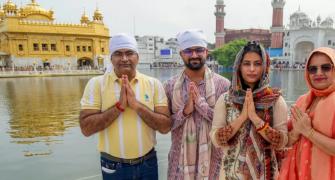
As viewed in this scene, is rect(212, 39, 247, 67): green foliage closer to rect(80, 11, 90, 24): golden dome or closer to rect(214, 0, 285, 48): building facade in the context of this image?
rect(214, 0, 285, 48): building facade

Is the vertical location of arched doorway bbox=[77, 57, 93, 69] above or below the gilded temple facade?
below

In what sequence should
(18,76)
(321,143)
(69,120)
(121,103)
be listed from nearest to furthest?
(321,143) < (121,103) < (69,120) < (18,76)

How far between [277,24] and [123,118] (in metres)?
49.0

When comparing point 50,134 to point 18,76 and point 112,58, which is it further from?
point 18,76

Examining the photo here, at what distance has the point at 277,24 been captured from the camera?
45844 millimetres

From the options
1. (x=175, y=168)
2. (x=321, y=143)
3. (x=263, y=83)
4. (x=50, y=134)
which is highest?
(x=263, y=83)

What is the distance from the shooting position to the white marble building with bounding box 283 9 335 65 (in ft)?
130

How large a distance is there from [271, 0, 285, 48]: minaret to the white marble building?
1.52 meters

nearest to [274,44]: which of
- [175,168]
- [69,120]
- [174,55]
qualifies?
[174,55]

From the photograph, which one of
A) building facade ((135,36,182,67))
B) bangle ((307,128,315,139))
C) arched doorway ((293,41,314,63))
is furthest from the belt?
building facade ((135,36,182,67))

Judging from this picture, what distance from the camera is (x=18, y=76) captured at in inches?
1026

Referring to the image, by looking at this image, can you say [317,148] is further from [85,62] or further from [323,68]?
[85,62]

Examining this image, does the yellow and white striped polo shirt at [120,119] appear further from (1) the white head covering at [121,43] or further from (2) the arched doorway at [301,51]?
(2) the arched doorway at [301,51]

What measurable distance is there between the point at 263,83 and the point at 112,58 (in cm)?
98
